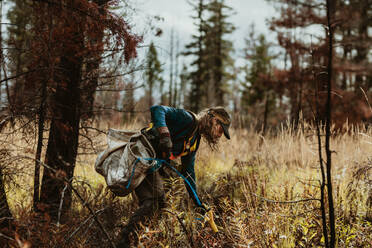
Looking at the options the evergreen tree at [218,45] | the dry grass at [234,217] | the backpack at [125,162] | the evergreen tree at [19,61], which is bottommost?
the dry grass at [234,217]

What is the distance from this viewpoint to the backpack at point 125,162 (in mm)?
1976

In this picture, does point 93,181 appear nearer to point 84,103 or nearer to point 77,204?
point 77,204

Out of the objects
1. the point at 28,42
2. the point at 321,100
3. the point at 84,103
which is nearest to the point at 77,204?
the point at 84,103

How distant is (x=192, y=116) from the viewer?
8.36 ft

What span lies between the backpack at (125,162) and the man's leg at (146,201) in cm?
17

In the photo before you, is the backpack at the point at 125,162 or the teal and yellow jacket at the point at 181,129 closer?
the backpack at the point at 125,162

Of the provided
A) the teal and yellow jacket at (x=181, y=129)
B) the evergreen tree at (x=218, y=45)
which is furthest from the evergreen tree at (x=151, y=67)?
the evergreen tree at (x=218, y=45)

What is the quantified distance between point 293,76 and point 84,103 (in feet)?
30.7

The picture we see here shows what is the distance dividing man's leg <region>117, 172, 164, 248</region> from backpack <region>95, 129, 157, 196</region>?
0.17 meters

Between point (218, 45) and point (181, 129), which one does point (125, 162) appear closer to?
point (181, 129)

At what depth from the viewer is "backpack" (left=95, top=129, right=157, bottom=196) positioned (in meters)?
1.98

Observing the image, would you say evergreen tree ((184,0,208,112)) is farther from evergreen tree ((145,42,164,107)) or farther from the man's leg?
the man's leg

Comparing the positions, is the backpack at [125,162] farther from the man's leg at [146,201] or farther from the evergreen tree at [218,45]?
the evergreen tree at [218,45]

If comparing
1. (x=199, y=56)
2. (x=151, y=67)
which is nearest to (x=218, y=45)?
(x=199, y=56)
